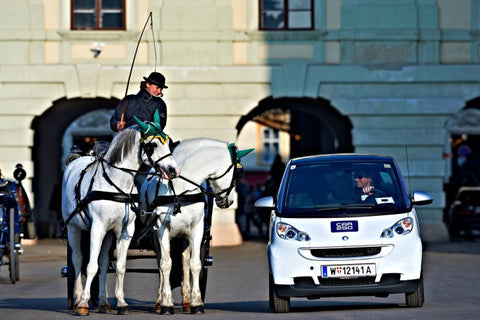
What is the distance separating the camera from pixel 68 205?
14211 millimetres

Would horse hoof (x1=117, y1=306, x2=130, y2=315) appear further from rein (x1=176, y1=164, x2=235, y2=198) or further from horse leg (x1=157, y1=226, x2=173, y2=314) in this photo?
rein (x1=176, y1=164, x2=235, y2=198)

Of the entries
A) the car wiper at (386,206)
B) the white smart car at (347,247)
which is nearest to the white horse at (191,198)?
the white smart car at (347,247)

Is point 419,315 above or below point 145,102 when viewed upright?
below

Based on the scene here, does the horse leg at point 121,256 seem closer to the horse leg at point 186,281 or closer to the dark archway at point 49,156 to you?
the horse leg at point 186,281

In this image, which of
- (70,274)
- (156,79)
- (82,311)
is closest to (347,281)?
(82,311)

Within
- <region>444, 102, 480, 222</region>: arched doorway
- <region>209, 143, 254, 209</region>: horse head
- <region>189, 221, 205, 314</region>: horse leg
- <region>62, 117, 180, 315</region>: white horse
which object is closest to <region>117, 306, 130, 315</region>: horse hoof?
<region>62, 117, 180, 315</region>: white horse

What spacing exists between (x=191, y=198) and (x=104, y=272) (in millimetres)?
1250

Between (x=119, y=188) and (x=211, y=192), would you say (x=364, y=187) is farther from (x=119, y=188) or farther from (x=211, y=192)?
(x=119, y=188)

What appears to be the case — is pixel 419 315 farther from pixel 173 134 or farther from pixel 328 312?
pixel 173 134

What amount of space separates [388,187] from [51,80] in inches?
625

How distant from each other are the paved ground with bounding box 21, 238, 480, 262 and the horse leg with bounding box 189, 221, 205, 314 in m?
12.3

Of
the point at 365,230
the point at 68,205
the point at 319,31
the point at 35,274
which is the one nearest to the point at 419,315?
the point at 365,230

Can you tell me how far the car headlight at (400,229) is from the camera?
1364 cm

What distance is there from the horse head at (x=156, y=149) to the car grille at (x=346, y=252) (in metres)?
1.69
